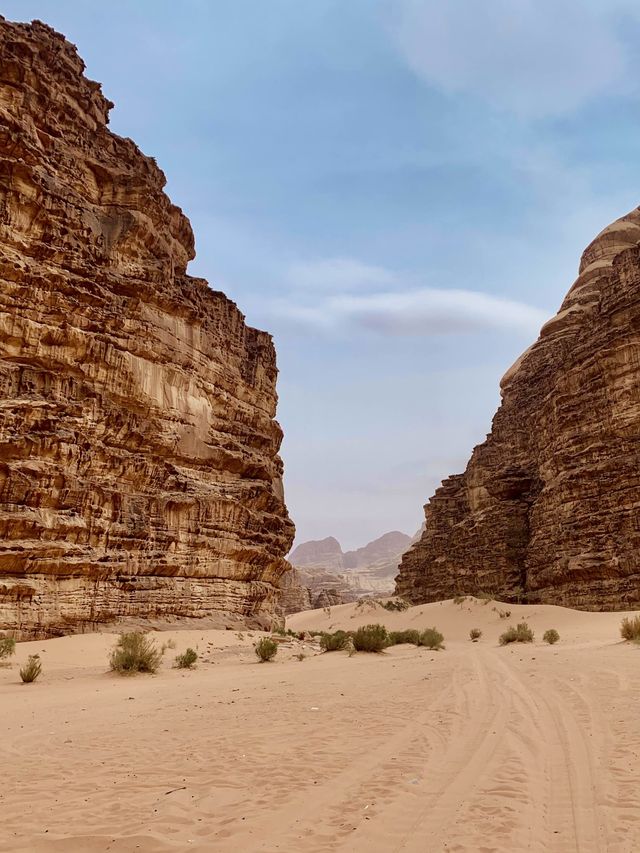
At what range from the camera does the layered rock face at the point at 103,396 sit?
655 inches

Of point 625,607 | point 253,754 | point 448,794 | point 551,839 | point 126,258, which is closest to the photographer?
point 551,839

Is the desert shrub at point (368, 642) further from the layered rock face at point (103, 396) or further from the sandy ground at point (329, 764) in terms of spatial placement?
the layered rock face at point (103, 396)

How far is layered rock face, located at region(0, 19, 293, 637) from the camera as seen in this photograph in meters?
16.6

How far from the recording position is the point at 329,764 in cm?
503

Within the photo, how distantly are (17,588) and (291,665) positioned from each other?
7.47 metres

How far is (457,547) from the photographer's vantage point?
150ft

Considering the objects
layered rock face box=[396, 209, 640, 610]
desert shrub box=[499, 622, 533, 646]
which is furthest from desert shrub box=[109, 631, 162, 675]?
layered rock face box=[396, 209, 640, 610]

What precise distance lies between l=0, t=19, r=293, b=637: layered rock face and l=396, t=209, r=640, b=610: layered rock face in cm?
1591

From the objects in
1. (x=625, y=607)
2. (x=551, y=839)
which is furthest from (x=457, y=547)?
(x=551, y=839)

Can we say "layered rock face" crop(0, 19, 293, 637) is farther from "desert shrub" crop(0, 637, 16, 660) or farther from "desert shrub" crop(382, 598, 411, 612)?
"desert shrub" crop(382, 598, 411, 612)

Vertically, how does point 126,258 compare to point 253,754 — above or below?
above

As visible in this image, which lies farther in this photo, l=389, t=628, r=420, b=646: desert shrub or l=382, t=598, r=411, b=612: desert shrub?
l=382, t=598, r=411, b=612: desert shrub

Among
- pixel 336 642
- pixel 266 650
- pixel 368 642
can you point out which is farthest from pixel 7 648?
pixel 368 642

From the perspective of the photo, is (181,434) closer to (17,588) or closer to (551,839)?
(17,588)
